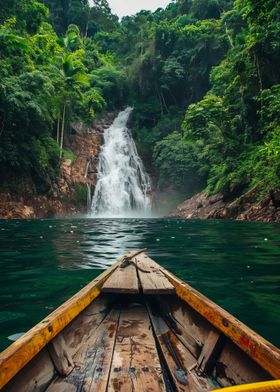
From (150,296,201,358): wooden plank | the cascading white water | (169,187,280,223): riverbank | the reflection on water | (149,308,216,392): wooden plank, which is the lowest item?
(149,308,216,392): wooden plank

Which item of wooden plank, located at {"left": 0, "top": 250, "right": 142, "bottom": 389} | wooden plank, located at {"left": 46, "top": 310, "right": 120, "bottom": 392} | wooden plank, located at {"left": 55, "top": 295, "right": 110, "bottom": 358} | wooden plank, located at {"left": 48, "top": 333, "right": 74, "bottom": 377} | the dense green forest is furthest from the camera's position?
the dense green forest

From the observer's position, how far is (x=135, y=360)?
2201mm

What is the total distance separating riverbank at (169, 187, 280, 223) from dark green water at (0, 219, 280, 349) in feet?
19.9

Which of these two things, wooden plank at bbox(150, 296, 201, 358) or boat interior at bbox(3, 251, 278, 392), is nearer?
boat interior at bbox(3, 251, 278, 392)

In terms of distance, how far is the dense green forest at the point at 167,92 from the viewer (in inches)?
717

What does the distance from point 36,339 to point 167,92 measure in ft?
116

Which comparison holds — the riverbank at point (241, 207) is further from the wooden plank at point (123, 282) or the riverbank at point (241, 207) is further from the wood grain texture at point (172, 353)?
the wood grain texture at point (172, 353)

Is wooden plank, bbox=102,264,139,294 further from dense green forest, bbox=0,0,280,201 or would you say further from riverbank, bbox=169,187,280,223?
riverbank, bbox=169,187,280,223

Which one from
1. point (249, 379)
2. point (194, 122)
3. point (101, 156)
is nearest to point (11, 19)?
point (101, 156)

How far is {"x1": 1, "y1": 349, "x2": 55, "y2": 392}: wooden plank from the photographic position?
179 centimetres

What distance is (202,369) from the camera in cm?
215

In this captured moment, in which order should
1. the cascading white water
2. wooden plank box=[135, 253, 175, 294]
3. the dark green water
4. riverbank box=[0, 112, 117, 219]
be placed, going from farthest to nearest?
1. the cascading white water
2. riverbank box=[0, 112, 117, 219]
3. the dark green water
4. wooden plank box=[135, 253, 175, 294]

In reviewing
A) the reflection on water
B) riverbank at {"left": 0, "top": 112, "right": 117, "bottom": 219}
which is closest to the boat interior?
the reflection on water

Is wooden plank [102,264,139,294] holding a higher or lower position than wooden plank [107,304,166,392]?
higher
